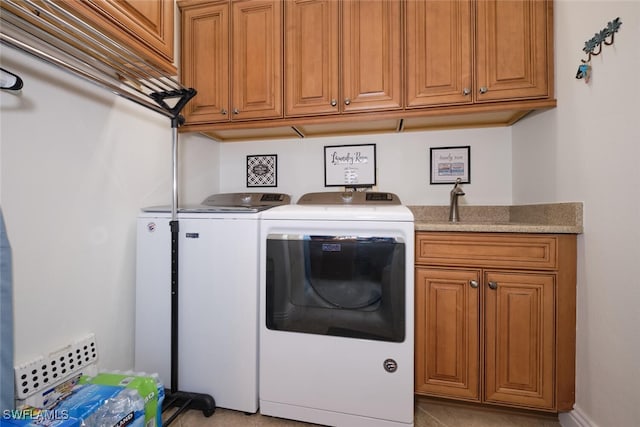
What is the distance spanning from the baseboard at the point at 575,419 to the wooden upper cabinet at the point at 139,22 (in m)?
2.44

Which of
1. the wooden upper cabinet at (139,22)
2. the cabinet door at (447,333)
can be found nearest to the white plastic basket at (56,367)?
the wooden upper cabinet at (139,22)

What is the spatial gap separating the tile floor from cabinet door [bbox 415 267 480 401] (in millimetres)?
115

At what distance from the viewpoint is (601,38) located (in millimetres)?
1059

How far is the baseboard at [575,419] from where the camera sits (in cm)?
114

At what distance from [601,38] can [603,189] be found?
1.92ft

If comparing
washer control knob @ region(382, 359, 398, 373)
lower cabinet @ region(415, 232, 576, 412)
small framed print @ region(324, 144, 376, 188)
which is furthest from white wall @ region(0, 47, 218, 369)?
lower cabinet @ region(415, 232, 576, 412)

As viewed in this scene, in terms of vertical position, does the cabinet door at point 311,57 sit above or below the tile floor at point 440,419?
above

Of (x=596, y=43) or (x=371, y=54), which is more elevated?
(x=371, y=54)

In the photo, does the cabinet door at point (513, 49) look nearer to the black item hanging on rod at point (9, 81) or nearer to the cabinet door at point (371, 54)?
the cabinet door at point (371, 54)

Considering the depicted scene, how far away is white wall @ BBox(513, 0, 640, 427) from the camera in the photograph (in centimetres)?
94

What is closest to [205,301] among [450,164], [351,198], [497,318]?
[351,198]

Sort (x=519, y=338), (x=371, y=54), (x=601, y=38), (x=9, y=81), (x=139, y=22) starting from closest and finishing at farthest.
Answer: (x=9, y=81)
(x=601, y=38)
(x=139, y=22)
(x=519, y=338)
(x=371, y=54)

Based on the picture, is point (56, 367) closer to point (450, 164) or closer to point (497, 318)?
point (497, 318)

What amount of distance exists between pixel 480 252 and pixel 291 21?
1.69 metres
